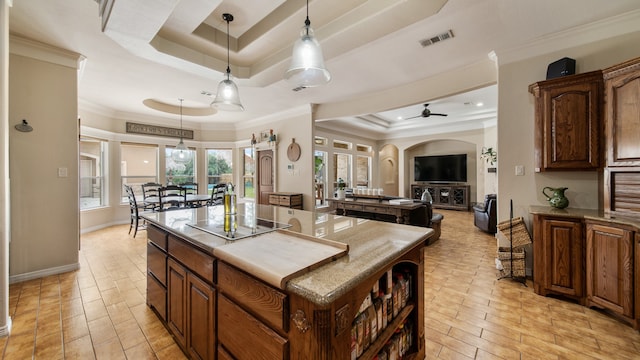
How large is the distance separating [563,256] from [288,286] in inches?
112

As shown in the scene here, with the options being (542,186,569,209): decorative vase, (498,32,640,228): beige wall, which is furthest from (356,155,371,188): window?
(542,186,569,209): decorative vase

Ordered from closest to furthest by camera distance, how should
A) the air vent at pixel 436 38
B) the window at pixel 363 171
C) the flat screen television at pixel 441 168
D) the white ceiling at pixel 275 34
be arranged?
the white ceiling at pixel 275 34
the air vent at pixel 436 38
the flat screen television at pixel 441 168
the window at pixel 363 171

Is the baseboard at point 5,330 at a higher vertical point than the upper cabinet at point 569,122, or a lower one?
lower

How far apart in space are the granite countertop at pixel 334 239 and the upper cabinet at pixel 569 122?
80.9 inches

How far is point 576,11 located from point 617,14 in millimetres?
411

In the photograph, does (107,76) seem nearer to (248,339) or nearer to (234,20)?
(234,20)

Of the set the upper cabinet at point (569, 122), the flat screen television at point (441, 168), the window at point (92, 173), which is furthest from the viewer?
the flat screen television at point (441, 168)

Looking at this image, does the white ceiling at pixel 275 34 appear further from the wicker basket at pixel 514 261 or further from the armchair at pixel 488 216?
the armchair at pixel 488 216

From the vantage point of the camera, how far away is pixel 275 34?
2.83 m

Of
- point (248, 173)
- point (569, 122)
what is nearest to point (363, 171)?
point (248, 173)

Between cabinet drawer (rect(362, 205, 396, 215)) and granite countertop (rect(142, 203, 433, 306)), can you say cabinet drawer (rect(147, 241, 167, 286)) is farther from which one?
cabinet drawer (rect(362, 205, 396, 215))

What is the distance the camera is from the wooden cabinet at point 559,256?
2.30 m

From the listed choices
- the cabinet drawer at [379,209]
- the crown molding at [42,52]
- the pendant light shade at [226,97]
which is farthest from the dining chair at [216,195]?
the pendant light shade at [226,97]

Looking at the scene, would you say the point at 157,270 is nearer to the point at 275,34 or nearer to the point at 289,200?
the point at 275,34
